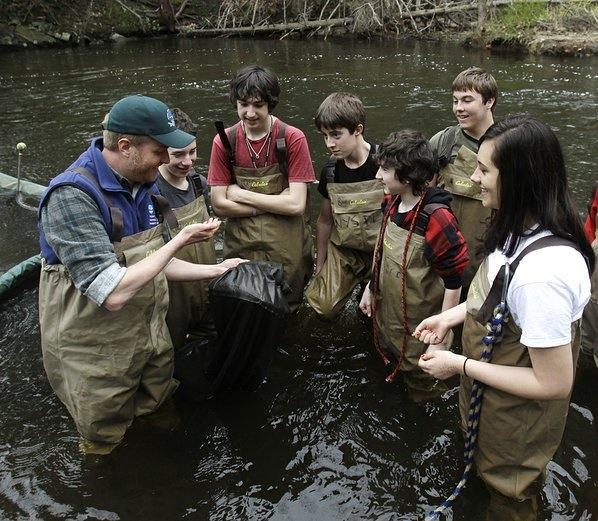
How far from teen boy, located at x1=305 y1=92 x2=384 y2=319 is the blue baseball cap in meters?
1.31

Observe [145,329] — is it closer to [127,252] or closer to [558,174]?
[127,252]

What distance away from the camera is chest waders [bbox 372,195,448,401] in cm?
321

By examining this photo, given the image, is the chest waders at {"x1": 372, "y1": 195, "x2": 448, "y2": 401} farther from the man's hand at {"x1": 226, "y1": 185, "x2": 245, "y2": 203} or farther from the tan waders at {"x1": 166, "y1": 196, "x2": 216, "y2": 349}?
the tan waders at {"x1": 166, "y1": 196, "x2": 216, "y2": 349}

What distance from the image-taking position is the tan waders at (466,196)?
407 cm

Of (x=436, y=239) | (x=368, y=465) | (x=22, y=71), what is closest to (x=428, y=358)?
(x=436, y=239)

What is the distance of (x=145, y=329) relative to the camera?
2.95 metres

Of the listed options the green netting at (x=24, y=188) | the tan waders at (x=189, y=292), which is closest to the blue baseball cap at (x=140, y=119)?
the tan waders at (x=189, y=292)

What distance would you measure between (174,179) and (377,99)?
8969 mm

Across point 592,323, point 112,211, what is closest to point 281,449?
point 112,211

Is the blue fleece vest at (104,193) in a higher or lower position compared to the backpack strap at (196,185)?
higher

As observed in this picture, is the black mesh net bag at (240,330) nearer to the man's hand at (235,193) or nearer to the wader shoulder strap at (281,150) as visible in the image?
the man's hand at (235,193)

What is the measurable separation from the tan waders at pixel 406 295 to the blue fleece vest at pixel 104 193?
54.7 inches

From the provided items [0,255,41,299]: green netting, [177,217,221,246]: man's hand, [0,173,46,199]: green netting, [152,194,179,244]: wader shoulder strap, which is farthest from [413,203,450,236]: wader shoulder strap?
[0,173,46,199]: green netting

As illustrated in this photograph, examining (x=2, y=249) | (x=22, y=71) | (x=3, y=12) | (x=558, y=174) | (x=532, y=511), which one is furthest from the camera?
(x=3, y=12)
